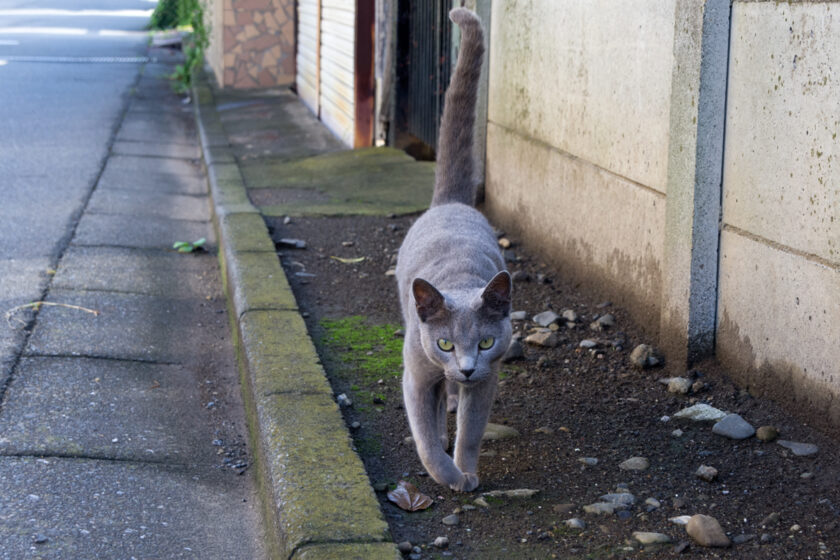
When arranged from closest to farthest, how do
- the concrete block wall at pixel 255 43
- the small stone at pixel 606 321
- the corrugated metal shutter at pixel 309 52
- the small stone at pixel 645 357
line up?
the small stone at pixel 645 357, the small stone at pixel 606 321, the corrugated metal shutter at pixel 309 52, the concrete block wall at pixel 255 43

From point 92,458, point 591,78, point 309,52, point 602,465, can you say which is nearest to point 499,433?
point 602,465

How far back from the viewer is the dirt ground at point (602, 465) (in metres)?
2.57

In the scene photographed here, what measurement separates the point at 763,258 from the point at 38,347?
9.83ft

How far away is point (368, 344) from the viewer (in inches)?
165

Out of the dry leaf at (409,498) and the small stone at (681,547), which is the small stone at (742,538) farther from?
the dry leaf at (409,498)

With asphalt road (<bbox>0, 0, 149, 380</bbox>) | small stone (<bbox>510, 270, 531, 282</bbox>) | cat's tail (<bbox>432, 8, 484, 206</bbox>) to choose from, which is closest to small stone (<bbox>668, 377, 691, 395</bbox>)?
cat's tail (<bbox>432, 8, 484, 206</bbox>)

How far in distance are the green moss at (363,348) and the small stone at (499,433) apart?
506 mm

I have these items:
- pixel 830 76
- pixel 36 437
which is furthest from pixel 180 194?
pixel 830 76

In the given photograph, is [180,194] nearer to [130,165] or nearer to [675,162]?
[130,165]

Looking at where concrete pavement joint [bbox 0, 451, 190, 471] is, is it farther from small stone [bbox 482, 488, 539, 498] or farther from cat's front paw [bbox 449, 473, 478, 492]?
small stone [bbox 482, 488, 539, 498]

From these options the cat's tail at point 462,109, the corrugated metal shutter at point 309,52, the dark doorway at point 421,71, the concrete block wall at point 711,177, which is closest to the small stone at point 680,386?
the concrete block wall at point 711,177

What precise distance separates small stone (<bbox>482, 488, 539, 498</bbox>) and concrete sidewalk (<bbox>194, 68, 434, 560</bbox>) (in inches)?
15.6

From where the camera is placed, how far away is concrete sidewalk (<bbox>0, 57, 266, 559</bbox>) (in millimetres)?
2809

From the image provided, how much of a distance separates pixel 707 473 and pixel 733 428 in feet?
1.11
